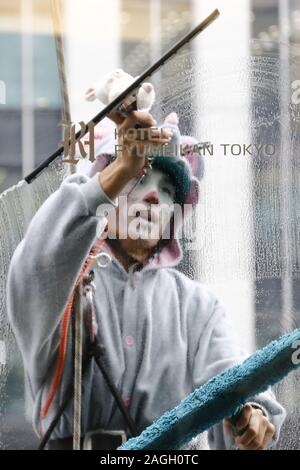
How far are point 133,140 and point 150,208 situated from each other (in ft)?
0.55

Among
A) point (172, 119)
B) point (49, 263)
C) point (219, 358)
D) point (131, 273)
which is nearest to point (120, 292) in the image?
point (131, 273)

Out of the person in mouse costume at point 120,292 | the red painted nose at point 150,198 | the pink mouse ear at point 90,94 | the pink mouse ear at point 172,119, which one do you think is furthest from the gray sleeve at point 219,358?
the pink mouse ear at point 90,94

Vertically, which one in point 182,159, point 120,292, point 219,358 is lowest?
point 219,358

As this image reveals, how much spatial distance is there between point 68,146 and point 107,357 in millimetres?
508

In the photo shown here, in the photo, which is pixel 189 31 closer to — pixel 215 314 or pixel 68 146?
pixel 68 146

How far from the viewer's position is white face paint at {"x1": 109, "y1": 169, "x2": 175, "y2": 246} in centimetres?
247

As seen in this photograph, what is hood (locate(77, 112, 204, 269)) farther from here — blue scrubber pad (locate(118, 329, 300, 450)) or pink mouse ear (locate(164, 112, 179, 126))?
blue scrubber pad (locate(118, 329, 300, 450))

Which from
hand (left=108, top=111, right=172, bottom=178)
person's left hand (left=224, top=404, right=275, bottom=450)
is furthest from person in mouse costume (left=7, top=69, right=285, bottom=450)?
person's left hand (left=224, top=404, right=275, bottom=450)

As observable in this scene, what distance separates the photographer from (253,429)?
2.50 m

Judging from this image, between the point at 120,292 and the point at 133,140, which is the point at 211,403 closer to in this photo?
the point at 120,292

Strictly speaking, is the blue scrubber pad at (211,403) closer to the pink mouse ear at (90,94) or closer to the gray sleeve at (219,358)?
the gray sleeve at (219,358)

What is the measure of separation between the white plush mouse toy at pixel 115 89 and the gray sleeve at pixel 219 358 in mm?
521

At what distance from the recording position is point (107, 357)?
2461mm
